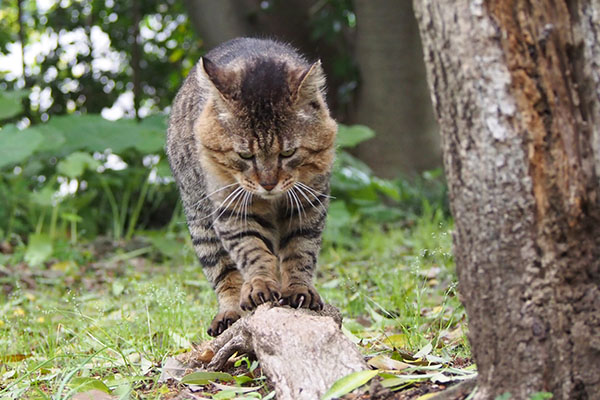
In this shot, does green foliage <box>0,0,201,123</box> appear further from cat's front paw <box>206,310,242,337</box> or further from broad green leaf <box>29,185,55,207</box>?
cat's front paw <box>206,310,242,337</box>

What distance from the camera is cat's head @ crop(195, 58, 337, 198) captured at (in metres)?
3.41

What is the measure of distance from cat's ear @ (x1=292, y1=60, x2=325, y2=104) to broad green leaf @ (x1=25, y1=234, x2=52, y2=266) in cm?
341

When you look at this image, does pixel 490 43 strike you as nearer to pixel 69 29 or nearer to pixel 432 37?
pixel 432 37

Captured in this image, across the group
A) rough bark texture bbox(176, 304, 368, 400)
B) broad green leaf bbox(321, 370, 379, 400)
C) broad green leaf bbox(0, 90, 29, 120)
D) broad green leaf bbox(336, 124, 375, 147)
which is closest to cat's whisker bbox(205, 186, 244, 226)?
rough bark texture bbox(176, 304, 368, 400)

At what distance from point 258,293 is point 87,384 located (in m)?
0.91

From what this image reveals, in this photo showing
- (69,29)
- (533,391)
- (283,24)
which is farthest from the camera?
(69,29)

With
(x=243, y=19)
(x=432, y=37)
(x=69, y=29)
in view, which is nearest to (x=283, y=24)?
(x=243, y=19)

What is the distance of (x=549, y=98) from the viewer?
1.97 metres

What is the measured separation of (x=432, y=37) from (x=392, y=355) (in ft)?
4.51

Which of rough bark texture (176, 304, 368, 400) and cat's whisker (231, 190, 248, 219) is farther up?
cat's whisker (231, 190, 248, 219)

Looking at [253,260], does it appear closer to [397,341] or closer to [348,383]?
[397,341]

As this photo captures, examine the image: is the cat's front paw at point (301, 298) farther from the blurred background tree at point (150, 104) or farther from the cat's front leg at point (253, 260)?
the blurred background tree at point (150, 104)

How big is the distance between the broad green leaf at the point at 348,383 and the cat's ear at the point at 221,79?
1.56 m

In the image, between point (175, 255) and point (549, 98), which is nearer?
point (549, 98)
